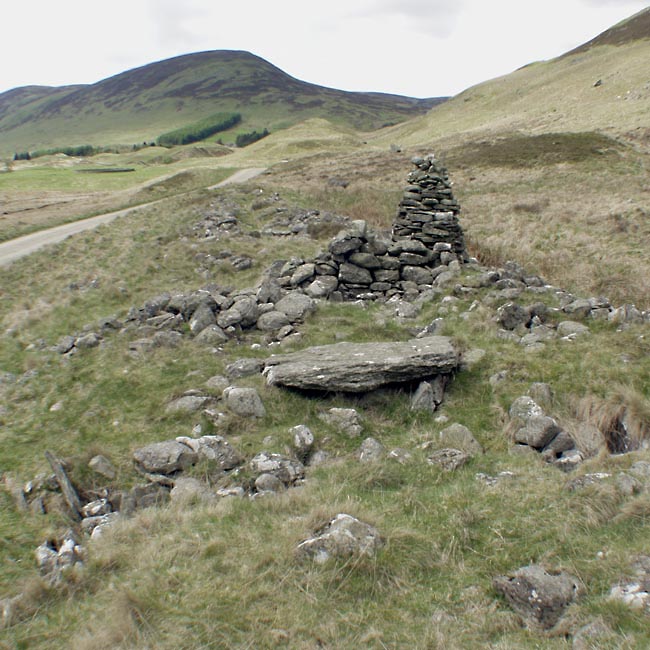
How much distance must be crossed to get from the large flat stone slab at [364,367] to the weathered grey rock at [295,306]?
3344mm

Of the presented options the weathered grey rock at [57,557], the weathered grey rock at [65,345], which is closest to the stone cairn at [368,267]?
the weathered grey rock at [65,345]

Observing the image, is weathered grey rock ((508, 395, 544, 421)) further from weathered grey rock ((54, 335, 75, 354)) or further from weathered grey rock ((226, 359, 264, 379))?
weathered grey rock ((54, 335, 75, 354))

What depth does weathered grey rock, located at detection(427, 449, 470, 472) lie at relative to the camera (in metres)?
7.14

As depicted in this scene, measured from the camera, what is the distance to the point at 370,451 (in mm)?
7691

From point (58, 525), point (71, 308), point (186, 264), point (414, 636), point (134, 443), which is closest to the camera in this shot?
point (414, 636)

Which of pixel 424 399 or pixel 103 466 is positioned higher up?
pixel 424 399

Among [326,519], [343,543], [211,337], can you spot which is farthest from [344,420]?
[211,337]

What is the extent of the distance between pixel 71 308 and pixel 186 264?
5.16 m

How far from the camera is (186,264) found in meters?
21.2

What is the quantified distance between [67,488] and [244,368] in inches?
157

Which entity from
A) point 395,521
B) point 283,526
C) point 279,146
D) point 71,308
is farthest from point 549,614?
point 279,146

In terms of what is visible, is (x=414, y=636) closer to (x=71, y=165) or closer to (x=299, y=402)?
(x=299, y=402)

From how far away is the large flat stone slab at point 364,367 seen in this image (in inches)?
361

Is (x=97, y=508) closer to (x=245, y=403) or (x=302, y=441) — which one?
(x=245, y=403)
